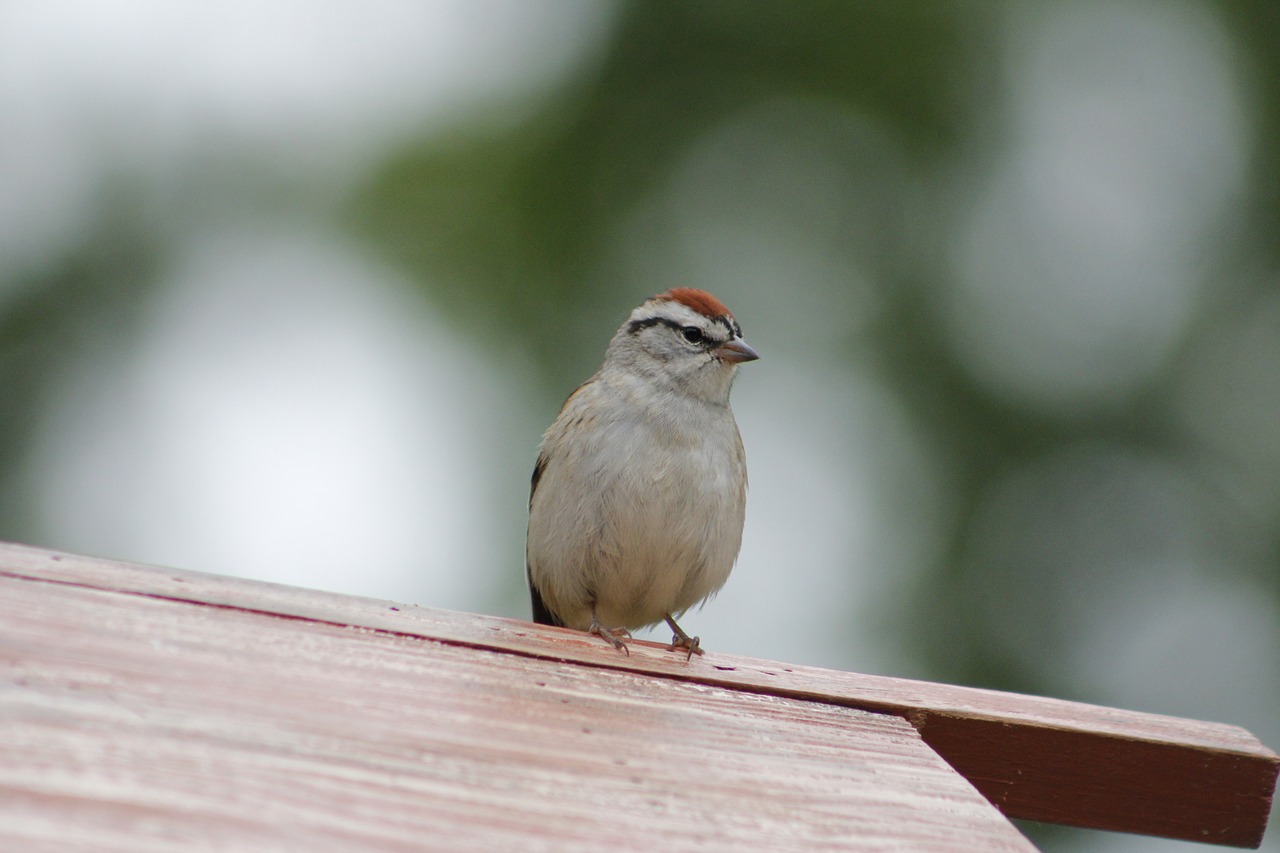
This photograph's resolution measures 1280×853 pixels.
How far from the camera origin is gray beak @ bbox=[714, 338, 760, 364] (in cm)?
573

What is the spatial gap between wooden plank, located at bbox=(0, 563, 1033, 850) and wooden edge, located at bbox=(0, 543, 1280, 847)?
80mm

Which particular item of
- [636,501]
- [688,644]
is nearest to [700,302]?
[636,501]

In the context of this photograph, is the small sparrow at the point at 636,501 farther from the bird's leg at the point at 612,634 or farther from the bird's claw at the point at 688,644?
the bird's leg at the point at 612,634

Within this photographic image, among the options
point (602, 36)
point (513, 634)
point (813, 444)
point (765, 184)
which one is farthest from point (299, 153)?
point (513, 634)

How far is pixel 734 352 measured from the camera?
575cm

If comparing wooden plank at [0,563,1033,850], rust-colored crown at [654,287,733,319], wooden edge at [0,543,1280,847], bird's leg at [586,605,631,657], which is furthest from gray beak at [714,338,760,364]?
wooden plank at [0,563,1033,850]

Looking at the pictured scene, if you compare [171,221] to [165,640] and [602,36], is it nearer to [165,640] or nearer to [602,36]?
[602,36]

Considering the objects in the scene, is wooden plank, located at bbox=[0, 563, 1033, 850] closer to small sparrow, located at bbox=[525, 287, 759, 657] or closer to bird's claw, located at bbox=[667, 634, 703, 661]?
bird's claw, located at bbox=[667, 634, 703, 661]

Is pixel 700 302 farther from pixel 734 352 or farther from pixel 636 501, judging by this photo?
pixel 636 501

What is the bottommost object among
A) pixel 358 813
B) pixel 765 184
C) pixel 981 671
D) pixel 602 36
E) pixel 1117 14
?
pixel 981 671

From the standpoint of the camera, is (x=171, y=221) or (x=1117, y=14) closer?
(x=171, y=221)

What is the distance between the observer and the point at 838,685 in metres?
2.83

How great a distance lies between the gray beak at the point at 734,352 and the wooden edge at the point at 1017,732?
2867 millimetres

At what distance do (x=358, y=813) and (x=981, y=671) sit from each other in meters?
7.56
